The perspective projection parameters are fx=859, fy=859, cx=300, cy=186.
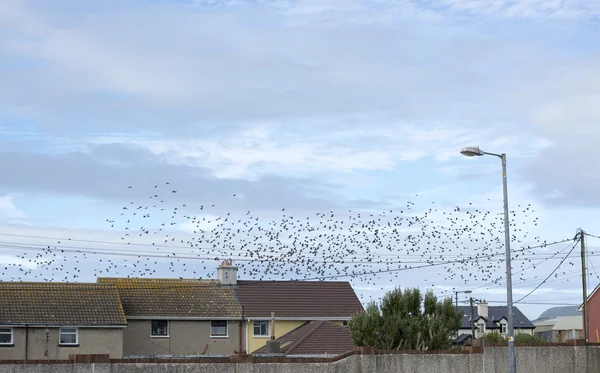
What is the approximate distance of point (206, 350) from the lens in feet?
198

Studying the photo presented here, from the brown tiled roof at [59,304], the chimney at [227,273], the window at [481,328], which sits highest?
the chimney at [227,273]

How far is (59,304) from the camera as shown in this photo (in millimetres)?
56594

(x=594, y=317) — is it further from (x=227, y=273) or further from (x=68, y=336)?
(x=68, y=336)

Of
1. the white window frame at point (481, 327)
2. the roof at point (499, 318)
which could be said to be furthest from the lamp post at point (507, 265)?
the white window frame at point (481, 327)

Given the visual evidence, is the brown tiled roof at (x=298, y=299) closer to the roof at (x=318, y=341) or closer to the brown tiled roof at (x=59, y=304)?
the roof at (x=318, y=341)

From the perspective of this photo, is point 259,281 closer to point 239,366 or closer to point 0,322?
point 0,322

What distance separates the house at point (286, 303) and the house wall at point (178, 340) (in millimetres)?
1881

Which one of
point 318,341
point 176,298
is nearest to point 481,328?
point 176,298

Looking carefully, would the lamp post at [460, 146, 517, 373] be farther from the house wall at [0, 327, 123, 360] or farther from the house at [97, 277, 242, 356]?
the house at [97, 277, 242, 356]

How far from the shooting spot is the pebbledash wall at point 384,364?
2847cm

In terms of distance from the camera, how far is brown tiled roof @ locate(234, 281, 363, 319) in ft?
213

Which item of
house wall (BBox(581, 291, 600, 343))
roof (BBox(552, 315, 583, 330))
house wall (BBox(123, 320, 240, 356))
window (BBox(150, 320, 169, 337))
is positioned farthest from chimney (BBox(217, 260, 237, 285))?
roof (BBox(552, 315, 583, 330))

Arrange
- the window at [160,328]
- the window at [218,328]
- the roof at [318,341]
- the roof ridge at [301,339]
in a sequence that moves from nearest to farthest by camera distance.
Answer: the roof ridge at [301,339], the roof at [318,341], the window at [160,328], the window at [218,328]

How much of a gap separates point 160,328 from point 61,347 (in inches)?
315
